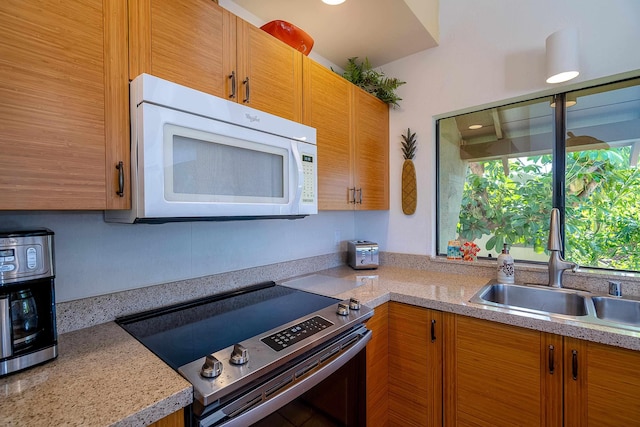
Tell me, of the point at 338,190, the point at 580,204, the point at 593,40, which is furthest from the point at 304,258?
the point at 593,40

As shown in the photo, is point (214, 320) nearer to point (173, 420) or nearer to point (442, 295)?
point (173, 420)

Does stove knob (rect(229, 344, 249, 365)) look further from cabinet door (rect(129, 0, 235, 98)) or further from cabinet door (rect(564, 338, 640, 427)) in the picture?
cabinet door (rect(564, 338, 640, 427))

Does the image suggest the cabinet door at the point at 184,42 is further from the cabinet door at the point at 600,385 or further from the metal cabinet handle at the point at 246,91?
the cabinet door at the point at 600,385

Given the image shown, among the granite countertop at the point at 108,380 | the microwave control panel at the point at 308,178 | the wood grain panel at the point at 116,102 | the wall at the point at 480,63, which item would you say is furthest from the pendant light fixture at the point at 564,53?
the wood grain panel at the point at 116,102

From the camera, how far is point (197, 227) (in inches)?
56.0

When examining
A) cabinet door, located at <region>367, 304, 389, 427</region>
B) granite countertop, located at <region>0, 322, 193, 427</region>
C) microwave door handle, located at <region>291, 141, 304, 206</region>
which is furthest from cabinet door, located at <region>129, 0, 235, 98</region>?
cabinet door, located at <region>367, 304, 389, 427</region>

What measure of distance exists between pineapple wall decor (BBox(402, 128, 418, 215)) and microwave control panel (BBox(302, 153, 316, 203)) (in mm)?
1021

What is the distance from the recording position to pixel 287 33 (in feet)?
4.90

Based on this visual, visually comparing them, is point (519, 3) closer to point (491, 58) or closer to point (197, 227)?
point (491, 58)

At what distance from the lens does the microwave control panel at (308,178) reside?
1391mm

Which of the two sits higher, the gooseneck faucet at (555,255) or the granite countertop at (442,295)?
the gooseneck faucet at (555,255)

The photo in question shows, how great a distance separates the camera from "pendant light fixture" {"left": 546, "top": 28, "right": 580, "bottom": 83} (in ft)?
4.83

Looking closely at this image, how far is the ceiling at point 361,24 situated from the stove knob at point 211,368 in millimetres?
1768

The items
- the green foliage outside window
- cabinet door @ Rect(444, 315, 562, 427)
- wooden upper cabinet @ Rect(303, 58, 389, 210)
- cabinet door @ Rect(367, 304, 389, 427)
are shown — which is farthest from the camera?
wooden upper cabinet @ Rect(303, 58, 389, 210)
